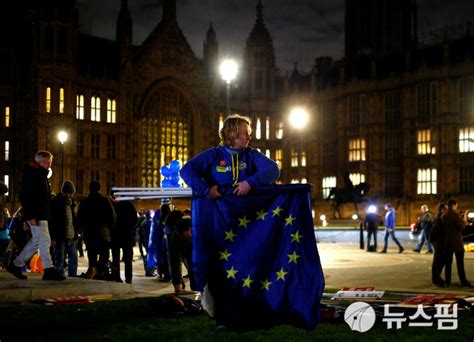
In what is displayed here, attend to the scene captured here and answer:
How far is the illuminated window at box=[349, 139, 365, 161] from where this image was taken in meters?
56.5

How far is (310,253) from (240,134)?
1.27 metres

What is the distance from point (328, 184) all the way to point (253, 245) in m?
53.4

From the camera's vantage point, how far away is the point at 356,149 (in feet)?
187

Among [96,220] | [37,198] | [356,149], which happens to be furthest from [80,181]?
[37,198]

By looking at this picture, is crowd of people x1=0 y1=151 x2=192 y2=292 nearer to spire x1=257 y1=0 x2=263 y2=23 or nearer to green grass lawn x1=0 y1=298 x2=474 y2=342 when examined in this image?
green grass lawn x1=0 y1=298 x2=474 y2=342

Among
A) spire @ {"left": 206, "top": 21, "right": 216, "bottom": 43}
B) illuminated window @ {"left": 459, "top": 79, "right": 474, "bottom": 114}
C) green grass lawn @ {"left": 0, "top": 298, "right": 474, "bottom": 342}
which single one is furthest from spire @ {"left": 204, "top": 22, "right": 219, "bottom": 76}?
green grass lawn @ {"left": 0, "top": 298, "right": 474, "bottom": 342}

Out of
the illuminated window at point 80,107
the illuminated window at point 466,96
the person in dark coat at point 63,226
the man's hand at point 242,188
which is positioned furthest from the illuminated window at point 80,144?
the man's hand at point 242,188

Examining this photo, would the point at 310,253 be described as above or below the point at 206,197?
below

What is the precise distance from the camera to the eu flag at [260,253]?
6.72 meters

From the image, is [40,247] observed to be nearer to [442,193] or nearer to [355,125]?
[442,193]

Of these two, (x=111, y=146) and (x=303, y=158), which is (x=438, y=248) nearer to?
(x=111, y=146)

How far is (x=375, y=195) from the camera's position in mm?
54531

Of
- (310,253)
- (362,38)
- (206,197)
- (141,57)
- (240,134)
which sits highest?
(362,38)

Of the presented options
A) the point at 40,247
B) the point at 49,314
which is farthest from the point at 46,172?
the point at 49,314
